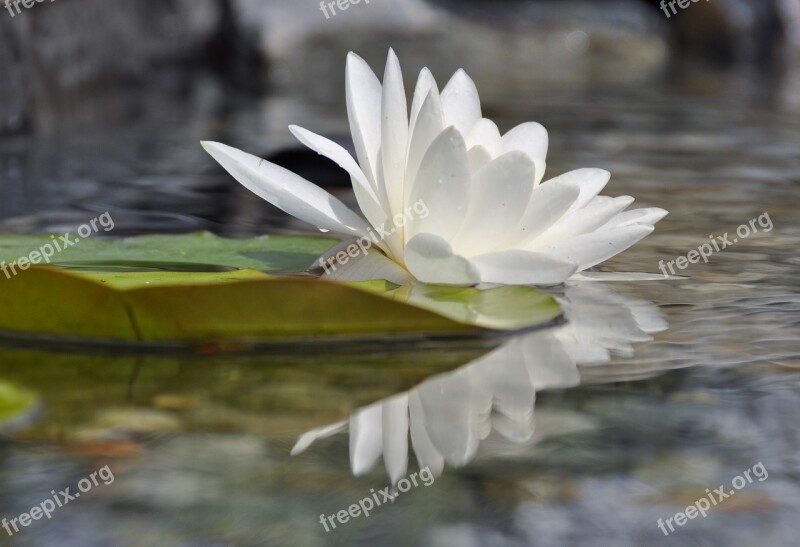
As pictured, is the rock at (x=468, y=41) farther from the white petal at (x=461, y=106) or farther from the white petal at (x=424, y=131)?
the white petal at (x=424, y=131)

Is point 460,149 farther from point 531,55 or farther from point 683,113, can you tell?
point 531,55

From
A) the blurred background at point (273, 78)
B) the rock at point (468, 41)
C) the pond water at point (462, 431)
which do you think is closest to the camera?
the pond water at point (462, 431)

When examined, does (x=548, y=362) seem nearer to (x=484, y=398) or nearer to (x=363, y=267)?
(x=484, y=398)

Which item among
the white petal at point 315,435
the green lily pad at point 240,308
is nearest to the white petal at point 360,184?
the green lily pad at point 240,308

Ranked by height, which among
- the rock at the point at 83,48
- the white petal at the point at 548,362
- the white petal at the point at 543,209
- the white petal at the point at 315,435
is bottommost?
the rock at the point at 83,48

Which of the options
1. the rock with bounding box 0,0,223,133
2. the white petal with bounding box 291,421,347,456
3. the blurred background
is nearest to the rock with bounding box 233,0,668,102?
the blurred background

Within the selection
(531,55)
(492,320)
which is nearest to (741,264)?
(492,320)
